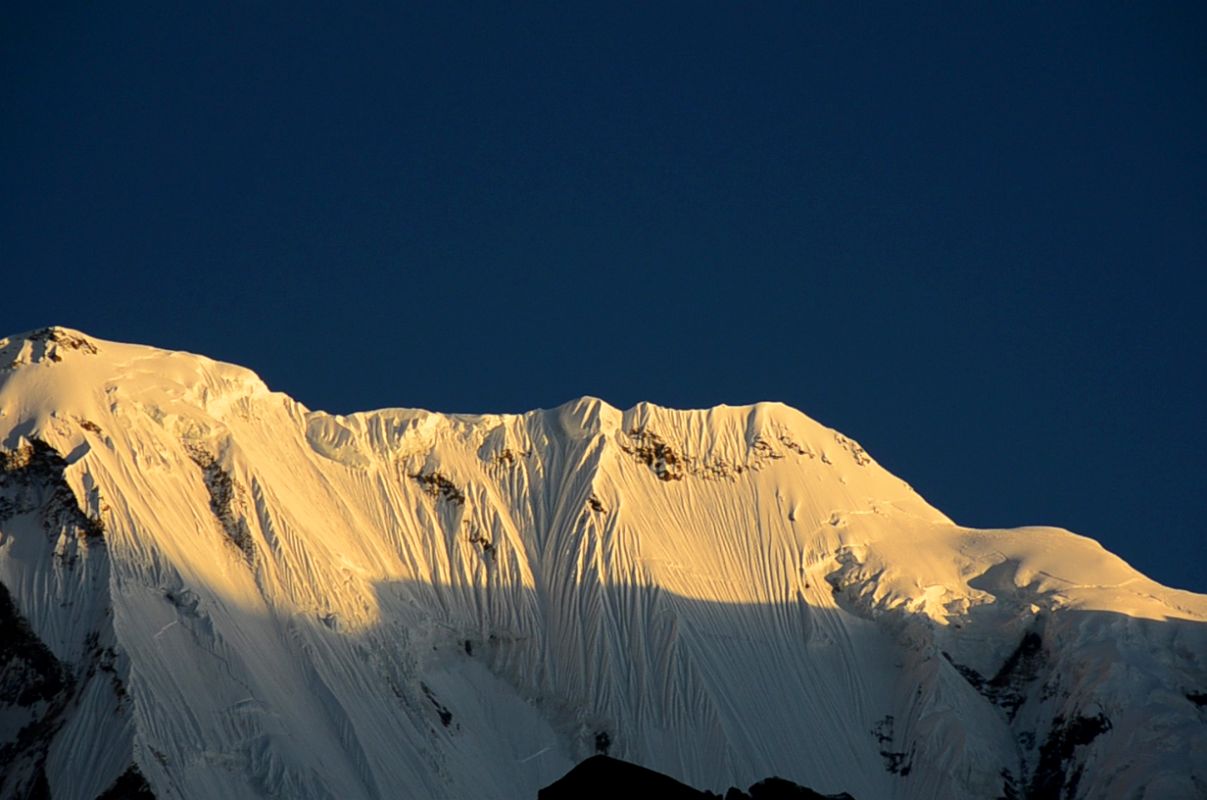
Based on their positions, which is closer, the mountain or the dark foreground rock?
the dark foreground rock

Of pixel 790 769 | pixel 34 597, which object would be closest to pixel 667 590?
pixel 790 769

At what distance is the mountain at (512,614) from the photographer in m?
102

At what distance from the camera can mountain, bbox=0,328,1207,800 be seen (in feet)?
334

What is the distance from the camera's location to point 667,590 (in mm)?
121875

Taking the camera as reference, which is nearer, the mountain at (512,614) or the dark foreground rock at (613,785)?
the dark foreground rock at (613,785)

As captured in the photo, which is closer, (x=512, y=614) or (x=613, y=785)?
(x=613, y=785)

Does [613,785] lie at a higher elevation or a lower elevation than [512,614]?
higher

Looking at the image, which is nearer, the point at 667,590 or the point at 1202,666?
the point at 1202,666

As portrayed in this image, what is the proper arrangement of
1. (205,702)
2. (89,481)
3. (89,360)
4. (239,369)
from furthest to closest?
1. (239,369)
2. (89,360)
3. (89,481)
4. (205,702)

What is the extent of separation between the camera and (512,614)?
119750 mm

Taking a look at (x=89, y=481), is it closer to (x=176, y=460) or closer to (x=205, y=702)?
(x=176, y=460)

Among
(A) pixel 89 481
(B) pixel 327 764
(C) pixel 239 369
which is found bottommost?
(B) pixel 327 764

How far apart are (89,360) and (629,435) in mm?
33477

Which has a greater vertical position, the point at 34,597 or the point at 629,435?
the point at 629,435
